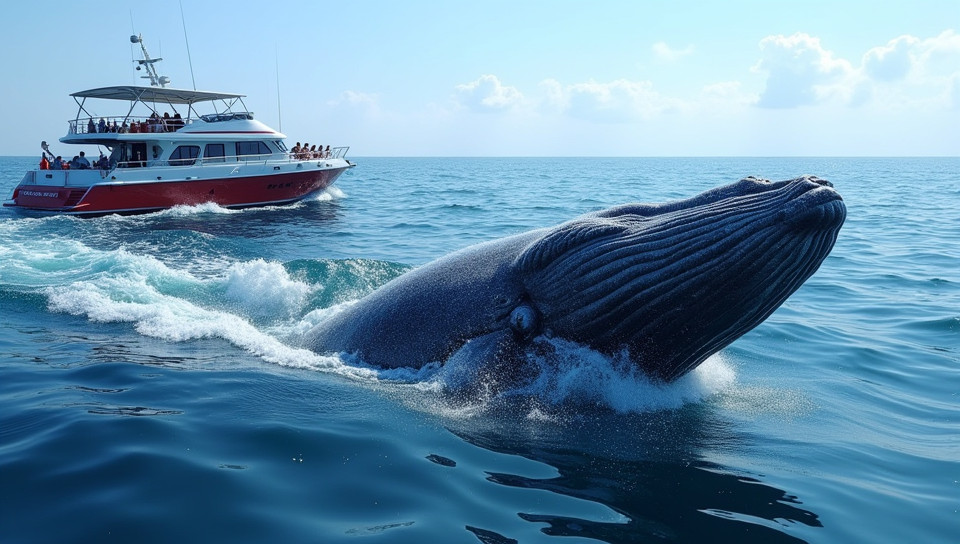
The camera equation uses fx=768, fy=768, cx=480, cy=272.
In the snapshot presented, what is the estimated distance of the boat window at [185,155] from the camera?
36.2 metres

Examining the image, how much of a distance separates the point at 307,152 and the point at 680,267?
3780cm

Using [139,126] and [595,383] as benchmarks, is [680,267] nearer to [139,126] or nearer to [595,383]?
[595,383]

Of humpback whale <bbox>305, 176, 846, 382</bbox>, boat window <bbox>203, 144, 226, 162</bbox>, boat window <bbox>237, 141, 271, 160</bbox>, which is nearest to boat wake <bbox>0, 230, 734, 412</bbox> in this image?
humpback whale <bbox>305, 176, 846, 382</bbox>

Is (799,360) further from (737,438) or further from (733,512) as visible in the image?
(733,512)

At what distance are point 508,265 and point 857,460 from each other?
3.12 metres

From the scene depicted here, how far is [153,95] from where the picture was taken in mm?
37750

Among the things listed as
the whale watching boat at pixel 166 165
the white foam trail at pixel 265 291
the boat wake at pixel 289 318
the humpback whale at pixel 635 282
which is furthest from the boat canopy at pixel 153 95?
the humpback whale at pixel 635 282

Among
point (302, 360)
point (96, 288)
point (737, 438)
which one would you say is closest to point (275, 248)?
point (96, 288)

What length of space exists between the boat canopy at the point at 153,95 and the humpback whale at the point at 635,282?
34.2 m

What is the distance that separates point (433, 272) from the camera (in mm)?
7090

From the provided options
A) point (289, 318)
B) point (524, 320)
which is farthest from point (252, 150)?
point (524, 320)

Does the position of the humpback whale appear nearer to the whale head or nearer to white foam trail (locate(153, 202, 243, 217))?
the whale head

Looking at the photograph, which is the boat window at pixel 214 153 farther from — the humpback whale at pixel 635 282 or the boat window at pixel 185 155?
the humpback whale at pixel 635 282

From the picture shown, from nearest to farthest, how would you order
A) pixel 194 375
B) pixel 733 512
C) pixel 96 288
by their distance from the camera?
pixel 733 512 < pixel 194 375 < pixel 96 288
